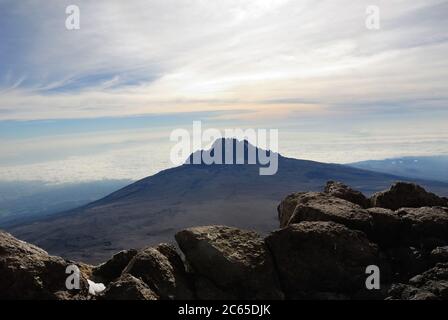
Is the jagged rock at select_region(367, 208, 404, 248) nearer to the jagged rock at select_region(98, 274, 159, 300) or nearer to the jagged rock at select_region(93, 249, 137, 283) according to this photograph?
the jagged rock at select_region(98, 274, 159, 300)

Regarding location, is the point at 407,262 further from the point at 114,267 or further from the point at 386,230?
the point at 114,267

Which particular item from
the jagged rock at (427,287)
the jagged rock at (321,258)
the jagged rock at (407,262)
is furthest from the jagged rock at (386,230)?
the jagged rock at (427,287)

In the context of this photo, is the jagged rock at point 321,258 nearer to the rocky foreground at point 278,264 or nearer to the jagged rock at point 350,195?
the rocky foreground at point 278,264

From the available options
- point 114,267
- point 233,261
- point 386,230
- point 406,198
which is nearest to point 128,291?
point 233,261

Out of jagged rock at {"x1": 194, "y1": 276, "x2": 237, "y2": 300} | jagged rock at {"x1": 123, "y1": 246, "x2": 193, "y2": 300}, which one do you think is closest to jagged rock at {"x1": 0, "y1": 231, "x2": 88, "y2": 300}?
jagged rock at {"x1": 123, "y1": 246, "x2": 193, "y2": 300}
